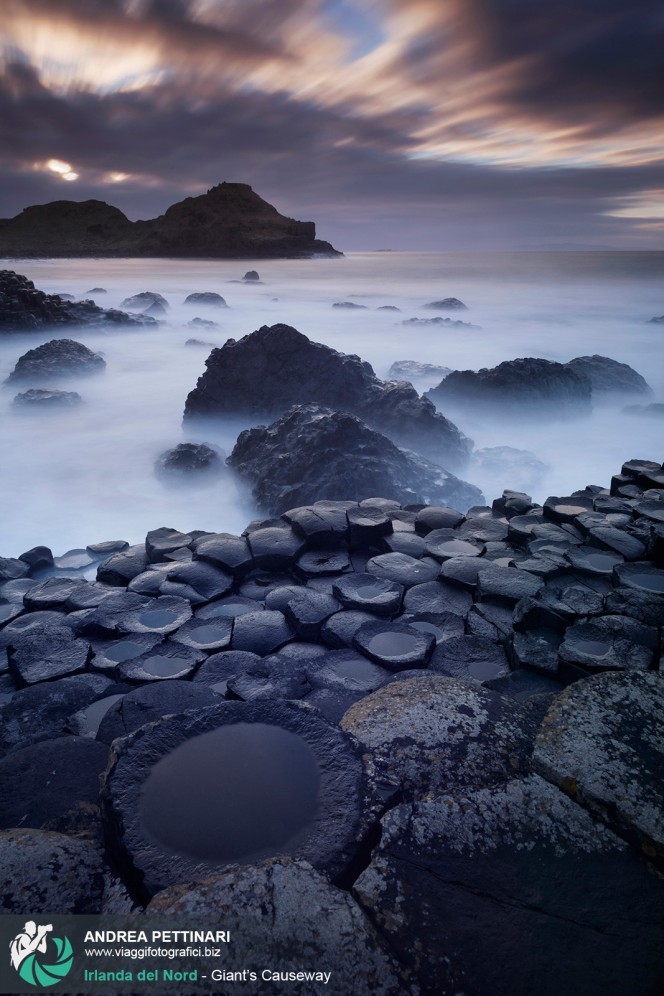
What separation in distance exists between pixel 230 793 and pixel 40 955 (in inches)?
27.3

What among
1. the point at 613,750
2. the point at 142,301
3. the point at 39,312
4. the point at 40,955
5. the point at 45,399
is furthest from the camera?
the point at 142,301

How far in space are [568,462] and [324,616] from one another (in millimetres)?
11029

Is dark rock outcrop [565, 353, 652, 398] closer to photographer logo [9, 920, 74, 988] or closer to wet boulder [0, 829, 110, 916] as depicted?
wet boulder [0, 829, 110, 916]

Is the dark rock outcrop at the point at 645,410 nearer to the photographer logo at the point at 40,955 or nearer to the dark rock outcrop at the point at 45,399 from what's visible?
the dark rock outcrop at the point at 45,399

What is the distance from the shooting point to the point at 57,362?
1766 cm

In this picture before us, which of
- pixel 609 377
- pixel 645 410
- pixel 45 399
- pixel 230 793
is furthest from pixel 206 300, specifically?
pixel 230 793

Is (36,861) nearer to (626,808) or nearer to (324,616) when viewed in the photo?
(626,808)

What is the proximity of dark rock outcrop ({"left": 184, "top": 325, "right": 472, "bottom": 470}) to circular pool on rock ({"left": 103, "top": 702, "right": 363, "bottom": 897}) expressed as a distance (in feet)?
27.8

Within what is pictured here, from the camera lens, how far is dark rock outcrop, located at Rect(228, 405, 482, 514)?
7.93 meters

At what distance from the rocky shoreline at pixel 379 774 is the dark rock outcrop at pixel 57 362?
1499 cm

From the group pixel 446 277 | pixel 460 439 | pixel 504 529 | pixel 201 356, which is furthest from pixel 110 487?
pixel 446 277

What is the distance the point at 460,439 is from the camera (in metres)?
11.0

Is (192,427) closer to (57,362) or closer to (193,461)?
(193,461)

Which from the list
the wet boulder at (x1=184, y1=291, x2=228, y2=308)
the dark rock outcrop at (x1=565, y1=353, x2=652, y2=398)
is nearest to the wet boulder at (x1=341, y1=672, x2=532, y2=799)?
the dark rock outcrop at (x1=565, y1=353, x2=652, y2=398)
